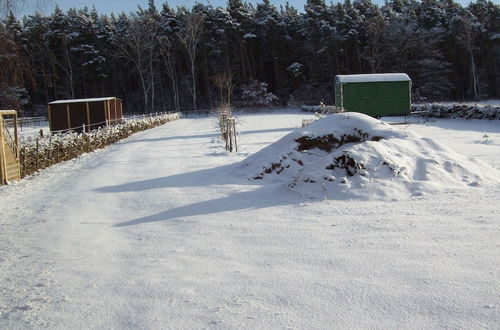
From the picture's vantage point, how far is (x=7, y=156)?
29.4ft

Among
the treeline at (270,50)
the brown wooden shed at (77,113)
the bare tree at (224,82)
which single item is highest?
the treeline at (270,50)

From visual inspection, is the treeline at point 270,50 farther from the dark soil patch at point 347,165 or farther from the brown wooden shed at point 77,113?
the dark soil patch at point 347,165

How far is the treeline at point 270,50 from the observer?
44.9m

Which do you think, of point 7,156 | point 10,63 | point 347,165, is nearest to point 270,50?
point 7,156

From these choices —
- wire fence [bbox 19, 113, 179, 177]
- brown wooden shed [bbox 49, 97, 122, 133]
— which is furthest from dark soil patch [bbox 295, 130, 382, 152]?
brown wooden shed [bbox 49, 97, 122, 133]

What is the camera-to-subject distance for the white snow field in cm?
275

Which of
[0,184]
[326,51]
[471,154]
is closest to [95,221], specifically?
[0,184]

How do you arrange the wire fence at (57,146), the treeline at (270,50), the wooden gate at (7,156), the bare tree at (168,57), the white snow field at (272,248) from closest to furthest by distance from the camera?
the white snow field at (272,248) < the wooden gate at (7,156) < the wire fence at (57,146) < the treeline at (270,50) < the bare tree at (168,57)

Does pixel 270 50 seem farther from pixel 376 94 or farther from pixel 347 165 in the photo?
pixel 347 165

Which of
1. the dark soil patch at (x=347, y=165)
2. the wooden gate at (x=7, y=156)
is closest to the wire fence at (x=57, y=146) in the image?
the wooden gate at (x=7, y=156)

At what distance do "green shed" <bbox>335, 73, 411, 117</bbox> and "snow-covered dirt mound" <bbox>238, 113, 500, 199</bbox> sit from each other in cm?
1568

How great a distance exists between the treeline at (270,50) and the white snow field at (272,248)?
3761 cm

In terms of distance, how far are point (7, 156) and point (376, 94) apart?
60.0 feet

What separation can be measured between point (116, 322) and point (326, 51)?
164 ft
